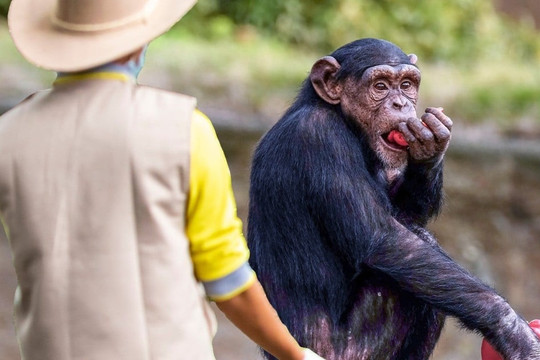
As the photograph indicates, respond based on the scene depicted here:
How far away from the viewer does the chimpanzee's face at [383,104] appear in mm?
3928

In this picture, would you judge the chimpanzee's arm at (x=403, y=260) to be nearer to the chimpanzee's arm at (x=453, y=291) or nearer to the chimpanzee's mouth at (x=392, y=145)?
the chimpanzee's arm at (x=453, y=291)

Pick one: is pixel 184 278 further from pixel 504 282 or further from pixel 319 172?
pixel 504 282

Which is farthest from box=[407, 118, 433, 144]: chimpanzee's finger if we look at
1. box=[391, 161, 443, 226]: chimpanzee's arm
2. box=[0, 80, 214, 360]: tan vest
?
box=[0, 80, 214, 360]: tan vest

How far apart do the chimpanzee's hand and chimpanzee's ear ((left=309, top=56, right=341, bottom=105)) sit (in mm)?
347

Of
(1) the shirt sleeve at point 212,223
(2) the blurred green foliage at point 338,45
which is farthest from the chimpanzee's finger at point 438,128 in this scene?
(2) the blurred green foliage at point 338,45

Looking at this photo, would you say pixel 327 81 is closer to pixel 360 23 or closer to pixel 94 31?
pixel 94 31

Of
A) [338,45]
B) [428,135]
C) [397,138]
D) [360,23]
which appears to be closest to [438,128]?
[428,135]

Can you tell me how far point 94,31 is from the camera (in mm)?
2307

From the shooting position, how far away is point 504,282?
28.1 ft

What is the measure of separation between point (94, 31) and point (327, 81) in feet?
6.16

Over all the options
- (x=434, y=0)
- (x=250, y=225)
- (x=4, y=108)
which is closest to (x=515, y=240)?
(x=434, y=0)

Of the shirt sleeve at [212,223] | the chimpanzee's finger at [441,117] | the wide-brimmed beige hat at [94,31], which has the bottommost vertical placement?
the shirt sleeve at [212,223]

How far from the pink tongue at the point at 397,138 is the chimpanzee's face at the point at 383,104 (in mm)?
17

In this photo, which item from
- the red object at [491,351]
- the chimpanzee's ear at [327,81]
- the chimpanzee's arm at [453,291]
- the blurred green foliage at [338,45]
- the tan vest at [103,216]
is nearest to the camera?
the tan vest at [103,216]
